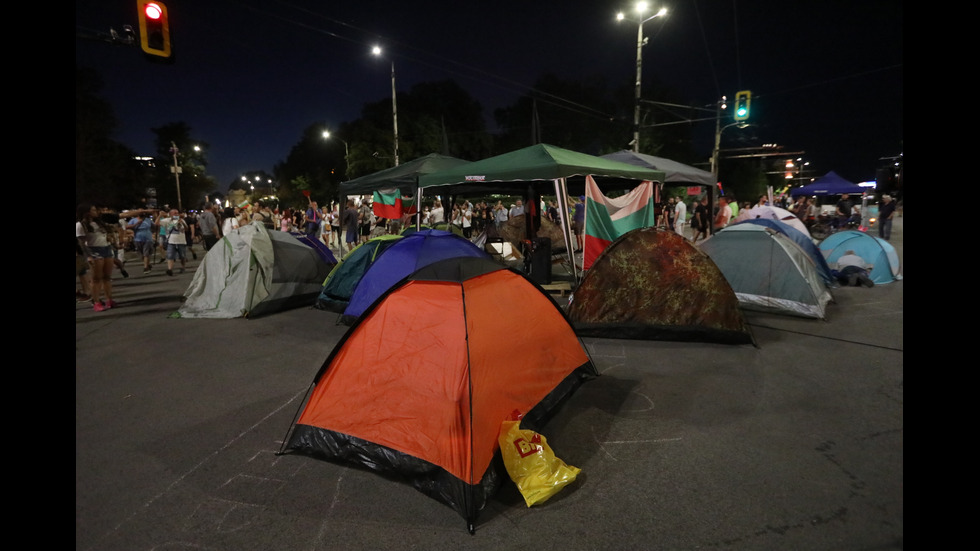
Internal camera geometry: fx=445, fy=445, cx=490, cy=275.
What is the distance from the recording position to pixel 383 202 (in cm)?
1440

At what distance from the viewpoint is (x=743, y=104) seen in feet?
52.0

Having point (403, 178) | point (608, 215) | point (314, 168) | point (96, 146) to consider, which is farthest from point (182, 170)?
point (608, 215)

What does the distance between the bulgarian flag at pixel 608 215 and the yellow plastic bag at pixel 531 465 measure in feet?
15.6

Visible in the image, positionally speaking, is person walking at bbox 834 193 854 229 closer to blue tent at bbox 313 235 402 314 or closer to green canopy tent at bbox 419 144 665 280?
green canopy tent at bbox 419 144 665 280

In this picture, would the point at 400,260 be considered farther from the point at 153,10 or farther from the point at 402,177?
the point at 153,10

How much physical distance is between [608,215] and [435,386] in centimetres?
589

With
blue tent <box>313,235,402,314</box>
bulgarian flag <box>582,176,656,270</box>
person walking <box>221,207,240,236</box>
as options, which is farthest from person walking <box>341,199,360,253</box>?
bulgarian flag <box>582,176,656,270</box>

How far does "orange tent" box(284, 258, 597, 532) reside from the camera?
2.80 m

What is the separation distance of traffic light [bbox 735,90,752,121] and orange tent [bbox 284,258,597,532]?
15995 mm

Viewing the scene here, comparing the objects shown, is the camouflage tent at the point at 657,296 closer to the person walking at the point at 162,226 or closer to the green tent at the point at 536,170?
the green tent at the point at 536,170

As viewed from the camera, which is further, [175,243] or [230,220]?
[175,243]

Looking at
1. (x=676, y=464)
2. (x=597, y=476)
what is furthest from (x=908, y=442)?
(x=597, y=476)

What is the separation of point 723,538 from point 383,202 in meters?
13.4

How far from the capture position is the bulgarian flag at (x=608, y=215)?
25.1 feet
